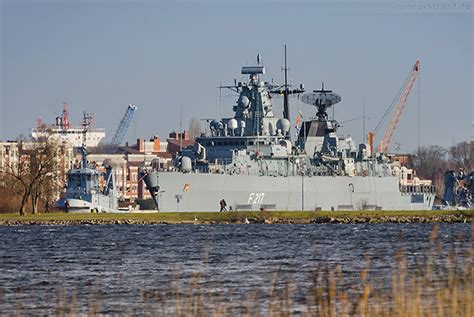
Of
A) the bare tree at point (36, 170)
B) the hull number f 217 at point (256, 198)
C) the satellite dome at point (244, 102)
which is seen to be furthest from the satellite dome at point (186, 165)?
the satellite dome at point (244, 102)

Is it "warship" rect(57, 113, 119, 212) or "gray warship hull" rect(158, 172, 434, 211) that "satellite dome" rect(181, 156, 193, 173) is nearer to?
"gray warship hull" rect(158, 172, 434, 211)

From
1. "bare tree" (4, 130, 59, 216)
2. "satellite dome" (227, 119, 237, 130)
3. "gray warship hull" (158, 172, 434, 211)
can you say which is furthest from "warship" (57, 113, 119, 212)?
"satellite dome" (227, 119, 237, 130)

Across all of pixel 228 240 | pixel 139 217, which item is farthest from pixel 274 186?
pixel 228 240

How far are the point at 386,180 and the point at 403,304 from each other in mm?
106620

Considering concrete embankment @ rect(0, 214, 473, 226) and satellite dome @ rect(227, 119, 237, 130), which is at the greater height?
→ satellite dome @ rect(227, 119, 237, 130)

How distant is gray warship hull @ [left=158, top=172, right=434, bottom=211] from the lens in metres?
112

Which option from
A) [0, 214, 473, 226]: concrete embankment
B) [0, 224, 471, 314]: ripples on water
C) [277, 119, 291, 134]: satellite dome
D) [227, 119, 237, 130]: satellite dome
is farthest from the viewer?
[277, 119, 291, 134]: satellite dome

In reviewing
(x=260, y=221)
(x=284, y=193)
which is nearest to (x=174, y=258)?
(x=260, y=221)

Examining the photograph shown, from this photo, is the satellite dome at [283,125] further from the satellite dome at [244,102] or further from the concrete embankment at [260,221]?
the concrete embankment at [260,221]

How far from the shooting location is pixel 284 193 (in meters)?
121

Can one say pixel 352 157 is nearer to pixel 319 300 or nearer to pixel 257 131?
pixel 257 131

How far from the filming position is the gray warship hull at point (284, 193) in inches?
4419

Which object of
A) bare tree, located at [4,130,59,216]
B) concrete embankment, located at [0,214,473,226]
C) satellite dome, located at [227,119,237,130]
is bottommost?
concrete embankment, located at [0,214,473,226]

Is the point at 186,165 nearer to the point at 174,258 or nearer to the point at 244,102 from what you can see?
the point at 244,102
